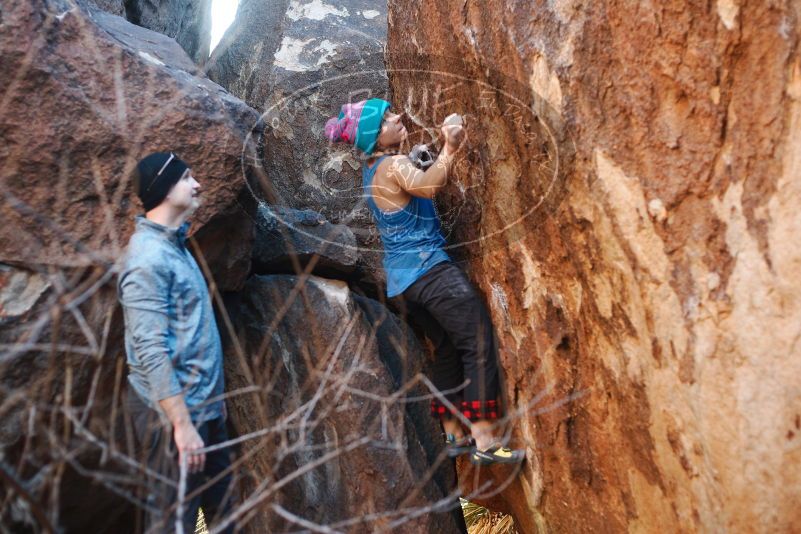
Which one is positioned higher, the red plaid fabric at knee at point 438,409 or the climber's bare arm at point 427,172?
the climber's bare arm at point 427,172

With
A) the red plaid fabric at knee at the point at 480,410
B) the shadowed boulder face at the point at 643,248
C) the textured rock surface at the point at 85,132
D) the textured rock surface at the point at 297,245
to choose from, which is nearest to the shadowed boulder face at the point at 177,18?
the textured rock surface at the point at 85,132

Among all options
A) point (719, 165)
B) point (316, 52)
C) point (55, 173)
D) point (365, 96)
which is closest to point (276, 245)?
point (55, 173)

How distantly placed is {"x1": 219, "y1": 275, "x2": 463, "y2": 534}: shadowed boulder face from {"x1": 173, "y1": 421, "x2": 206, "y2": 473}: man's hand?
0.89 meters

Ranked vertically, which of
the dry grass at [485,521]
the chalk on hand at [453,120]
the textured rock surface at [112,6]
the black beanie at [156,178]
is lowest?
the dry grass at [485,521]

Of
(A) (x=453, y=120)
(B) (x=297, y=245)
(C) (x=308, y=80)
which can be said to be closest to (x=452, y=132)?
(A) (x=453, y=120)

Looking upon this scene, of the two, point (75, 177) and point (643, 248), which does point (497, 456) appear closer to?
point (643, 248)

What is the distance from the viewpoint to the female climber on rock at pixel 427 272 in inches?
135

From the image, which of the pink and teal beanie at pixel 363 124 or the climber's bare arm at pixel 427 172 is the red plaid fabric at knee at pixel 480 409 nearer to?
the climber's bare arm at pixel 427 172

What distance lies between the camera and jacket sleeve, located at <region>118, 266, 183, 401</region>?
2574 millimetres

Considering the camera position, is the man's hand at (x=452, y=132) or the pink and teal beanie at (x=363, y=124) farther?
the pink and teal beanie at (x=363, y=124)

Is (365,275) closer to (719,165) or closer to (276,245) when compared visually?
(276,245)

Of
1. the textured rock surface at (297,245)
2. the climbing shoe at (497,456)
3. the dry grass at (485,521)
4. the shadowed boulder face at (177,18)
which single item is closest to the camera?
the climbing shoe at (497,456)

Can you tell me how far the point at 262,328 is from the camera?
379cm

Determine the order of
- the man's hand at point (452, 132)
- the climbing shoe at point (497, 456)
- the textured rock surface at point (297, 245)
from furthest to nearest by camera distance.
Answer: the textured rock surface at point (297, 245) → the climbing shoe at point (497, 456) → the man's hand at point (452, 132)
